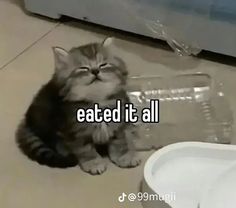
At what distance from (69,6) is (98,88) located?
1.47ft

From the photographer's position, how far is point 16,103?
4.70 feet

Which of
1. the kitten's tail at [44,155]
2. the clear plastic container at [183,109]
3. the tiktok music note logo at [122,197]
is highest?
the clear plastic container at [183,109]

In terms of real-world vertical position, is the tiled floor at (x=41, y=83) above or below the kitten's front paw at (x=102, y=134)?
below

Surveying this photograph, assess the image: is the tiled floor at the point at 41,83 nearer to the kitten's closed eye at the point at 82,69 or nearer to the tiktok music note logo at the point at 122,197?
the tiktok music note logo at the point at 122,197

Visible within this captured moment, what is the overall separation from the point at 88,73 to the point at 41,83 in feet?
0.86

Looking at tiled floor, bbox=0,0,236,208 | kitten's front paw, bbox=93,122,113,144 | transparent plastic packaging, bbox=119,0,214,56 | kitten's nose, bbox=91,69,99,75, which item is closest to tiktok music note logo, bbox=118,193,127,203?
tiled floor, bbox=0,0,236,208

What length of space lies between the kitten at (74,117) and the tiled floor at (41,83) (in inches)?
0.9

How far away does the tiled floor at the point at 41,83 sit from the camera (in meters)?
1.23

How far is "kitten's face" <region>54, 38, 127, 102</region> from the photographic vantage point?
1.25 metres

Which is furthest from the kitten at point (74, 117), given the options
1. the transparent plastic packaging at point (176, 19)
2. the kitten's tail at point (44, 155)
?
the transparent plastic packaging at point (176, 19)

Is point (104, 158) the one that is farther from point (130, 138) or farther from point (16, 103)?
point (16, 103)

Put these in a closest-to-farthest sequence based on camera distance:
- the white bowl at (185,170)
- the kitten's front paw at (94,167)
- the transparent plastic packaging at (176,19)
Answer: the white bowl at (185,170)
the kitten's front paw at (94,167)
the transparent plastic packaging at (176,19)

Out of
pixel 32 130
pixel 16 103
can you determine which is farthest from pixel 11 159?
pixel 16 103

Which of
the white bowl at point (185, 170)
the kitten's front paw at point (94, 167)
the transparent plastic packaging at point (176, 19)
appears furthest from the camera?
the transparent plastic packaging at point (176, 19)
